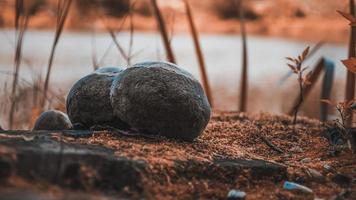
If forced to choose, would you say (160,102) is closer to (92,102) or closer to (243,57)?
(92,102)

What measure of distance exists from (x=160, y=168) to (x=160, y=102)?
1.53 feet

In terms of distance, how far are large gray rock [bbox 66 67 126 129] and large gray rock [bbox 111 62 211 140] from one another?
0.59ft

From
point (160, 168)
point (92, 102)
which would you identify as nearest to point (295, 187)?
point (160, 168)

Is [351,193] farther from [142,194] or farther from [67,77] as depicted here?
[67,77]

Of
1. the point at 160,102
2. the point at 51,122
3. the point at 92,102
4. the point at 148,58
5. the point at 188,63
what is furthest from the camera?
the point at 188,63

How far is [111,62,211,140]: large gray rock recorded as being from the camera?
7.79 ft

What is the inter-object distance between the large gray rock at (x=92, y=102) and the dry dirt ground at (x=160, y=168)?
27cm

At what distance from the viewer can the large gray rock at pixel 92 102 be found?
265 centimetres

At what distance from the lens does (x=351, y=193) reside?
205cm

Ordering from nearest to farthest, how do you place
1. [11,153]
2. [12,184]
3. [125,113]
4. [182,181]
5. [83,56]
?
[12,184] < [11,153] < [182,181] < [125,113] < [83,56]

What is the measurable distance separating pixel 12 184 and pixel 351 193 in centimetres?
120

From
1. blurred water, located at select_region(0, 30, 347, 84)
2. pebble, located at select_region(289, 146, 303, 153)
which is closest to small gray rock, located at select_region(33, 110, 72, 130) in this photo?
pebble, located at select_region(289, 146, 303, 153)

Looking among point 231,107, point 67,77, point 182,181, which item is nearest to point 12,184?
point 182,181

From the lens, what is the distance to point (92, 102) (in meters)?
2.66
